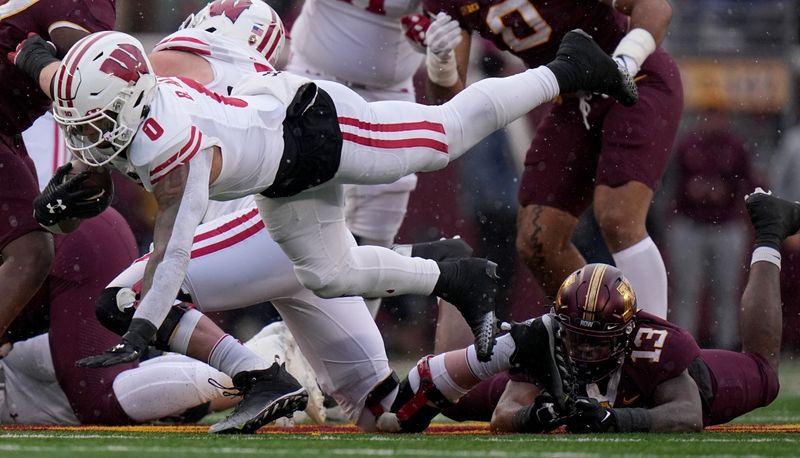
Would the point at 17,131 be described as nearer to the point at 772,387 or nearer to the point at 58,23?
the point at 58,23

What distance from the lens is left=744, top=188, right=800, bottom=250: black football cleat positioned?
521cm

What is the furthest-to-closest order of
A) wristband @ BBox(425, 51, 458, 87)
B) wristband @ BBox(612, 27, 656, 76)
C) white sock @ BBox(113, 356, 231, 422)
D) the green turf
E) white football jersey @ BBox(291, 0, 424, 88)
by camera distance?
1. white football jersey @ BBox(291, 0, 424, 88)
2. wristband @ BBox(425, 51, 458, 87)
3. wristband @ BBox(612, 27, 656, 76)
4. white sock @ BBox(113, 356, 231, 422)
5. the green turf

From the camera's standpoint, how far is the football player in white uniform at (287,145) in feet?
12.3

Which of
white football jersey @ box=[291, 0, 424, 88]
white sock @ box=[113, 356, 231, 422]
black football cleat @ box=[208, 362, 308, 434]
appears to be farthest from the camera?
white football jersey @ box=[291, 0, 424, 88]

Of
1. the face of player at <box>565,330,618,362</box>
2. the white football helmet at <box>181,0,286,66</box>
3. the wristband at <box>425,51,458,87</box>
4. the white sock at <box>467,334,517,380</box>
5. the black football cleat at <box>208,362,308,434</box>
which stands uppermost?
the white football helmet at <box>181,0,286,66</box>

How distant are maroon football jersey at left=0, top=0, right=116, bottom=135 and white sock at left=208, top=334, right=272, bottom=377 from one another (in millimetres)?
1220

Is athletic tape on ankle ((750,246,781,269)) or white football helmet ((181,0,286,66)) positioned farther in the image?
athletic tape on ankle ((750,246,781,269))

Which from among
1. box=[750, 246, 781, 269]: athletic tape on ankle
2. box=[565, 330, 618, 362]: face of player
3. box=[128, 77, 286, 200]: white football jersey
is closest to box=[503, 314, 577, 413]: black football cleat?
box=[565, 330, 618, 362]: face of player

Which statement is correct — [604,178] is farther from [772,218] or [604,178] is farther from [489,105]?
[489,105]

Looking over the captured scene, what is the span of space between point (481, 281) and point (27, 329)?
178 cm

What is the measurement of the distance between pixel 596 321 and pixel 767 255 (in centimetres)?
125

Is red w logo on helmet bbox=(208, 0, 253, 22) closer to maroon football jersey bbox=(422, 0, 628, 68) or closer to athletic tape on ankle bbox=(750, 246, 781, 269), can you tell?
maroon football jersey bbox=(422, 0, 628, 68)

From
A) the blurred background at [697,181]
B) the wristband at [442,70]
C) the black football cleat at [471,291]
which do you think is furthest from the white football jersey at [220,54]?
the blurred background at [697,181]

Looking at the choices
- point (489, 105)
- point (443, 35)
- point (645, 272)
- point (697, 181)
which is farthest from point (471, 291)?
point (697, 181)
